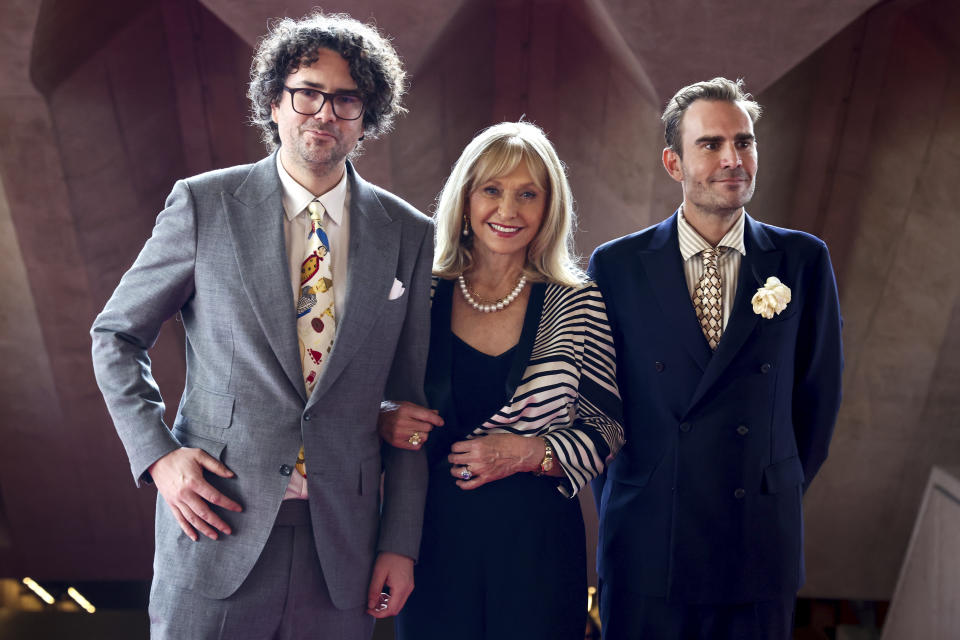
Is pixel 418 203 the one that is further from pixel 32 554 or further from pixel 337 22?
pixel 32 554

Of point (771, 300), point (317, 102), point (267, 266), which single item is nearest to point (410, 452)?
point (267, 266)

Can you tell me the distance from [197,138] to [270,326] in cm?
283

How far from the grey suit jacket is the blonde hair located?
35 centimetres

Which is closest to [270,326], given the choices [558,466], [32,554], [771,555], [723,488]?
[558,466]

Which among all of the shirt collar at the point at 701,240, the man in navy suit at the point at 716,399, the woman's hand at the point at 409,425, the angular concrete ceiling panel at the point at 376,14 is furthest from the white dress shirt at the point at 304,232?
the angular concrete ceiling panel at the point at 376,14

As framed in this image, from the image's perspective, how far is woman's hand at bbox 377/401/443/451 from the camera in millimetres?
1808

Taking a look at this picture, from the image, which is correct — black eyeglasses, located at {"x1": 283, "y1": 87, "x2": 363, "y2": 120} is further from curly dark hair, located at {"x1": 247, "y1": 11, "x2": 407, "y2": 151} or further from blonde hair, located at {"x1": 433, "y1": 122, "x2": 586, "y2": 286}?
blonde hair, located at {"x1": 433, "y1": 122, "x2": 586, "y2": 286}

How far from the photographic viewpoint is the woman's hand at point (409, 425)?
181 cm

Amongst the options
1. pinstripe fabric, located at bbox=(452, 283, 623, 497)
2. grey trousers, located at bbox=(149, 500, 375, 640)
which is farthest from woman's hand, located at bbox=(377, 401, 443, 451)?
grey trousers, located at bbox=(149, 500, 375, 640)

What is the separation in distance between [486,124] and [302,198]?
262 cm

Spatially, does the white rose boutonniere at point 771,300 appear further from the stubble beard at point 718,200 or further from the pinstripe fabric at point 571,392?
the pinstripe fabric at point 571,392

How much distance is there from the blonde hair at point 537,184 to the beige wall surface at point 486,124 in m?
1.48

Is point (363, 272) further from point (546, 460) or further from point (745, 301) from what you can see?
point (745, 301)

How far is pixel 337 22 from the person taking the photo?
184 cm
